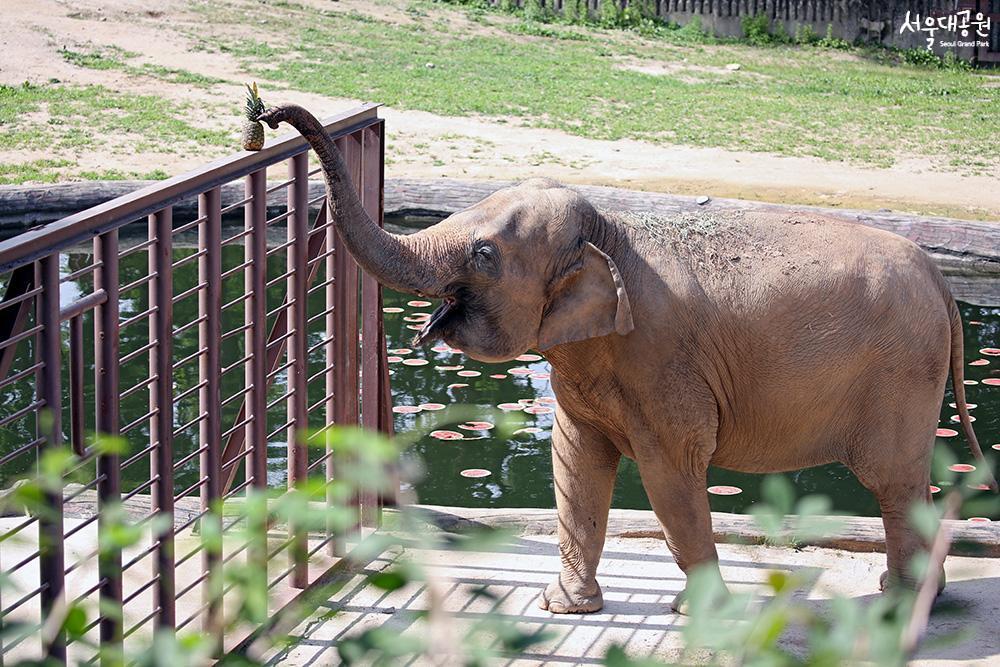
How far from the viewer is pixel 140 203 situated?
338 cm

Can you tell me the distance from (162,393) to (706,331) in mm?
1435

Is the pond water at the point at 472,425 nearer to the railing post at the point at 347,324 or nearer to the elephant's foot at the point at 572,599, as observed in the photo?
the railing post at the point at 347,324

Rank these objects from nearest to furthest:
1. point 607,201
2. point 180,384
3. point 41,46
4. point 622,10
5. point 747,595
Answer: point 747,595
point 180,384
point 607,201
point 41,46
point 622,10

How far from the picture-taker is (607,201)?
10742 mm

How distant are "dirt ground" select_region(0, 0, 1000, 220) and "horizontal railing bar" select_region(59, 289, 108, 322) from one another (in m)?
8.79

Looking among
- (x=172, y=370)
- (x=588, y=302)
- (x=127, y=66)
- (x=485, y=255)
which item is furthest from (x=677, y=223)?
(x=127, y=66)

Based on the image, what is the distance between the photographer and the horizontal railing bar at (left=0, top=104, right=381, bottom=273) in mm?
2982

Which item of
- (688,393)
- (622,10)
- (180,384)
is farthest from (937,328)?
(622,10)

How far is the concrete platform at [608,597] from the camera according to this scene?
4062mm

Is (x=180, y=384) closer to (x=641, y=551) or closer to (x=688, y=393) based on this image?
(x=641, y=551)

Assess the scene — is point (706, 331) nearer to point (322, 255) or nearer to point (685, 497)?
point (685, 497)

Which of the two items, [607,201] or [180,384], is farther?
[607,201]

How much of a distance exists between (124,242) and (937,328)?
8.33m

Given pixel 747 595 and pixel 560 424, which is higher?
pixel 747 595
